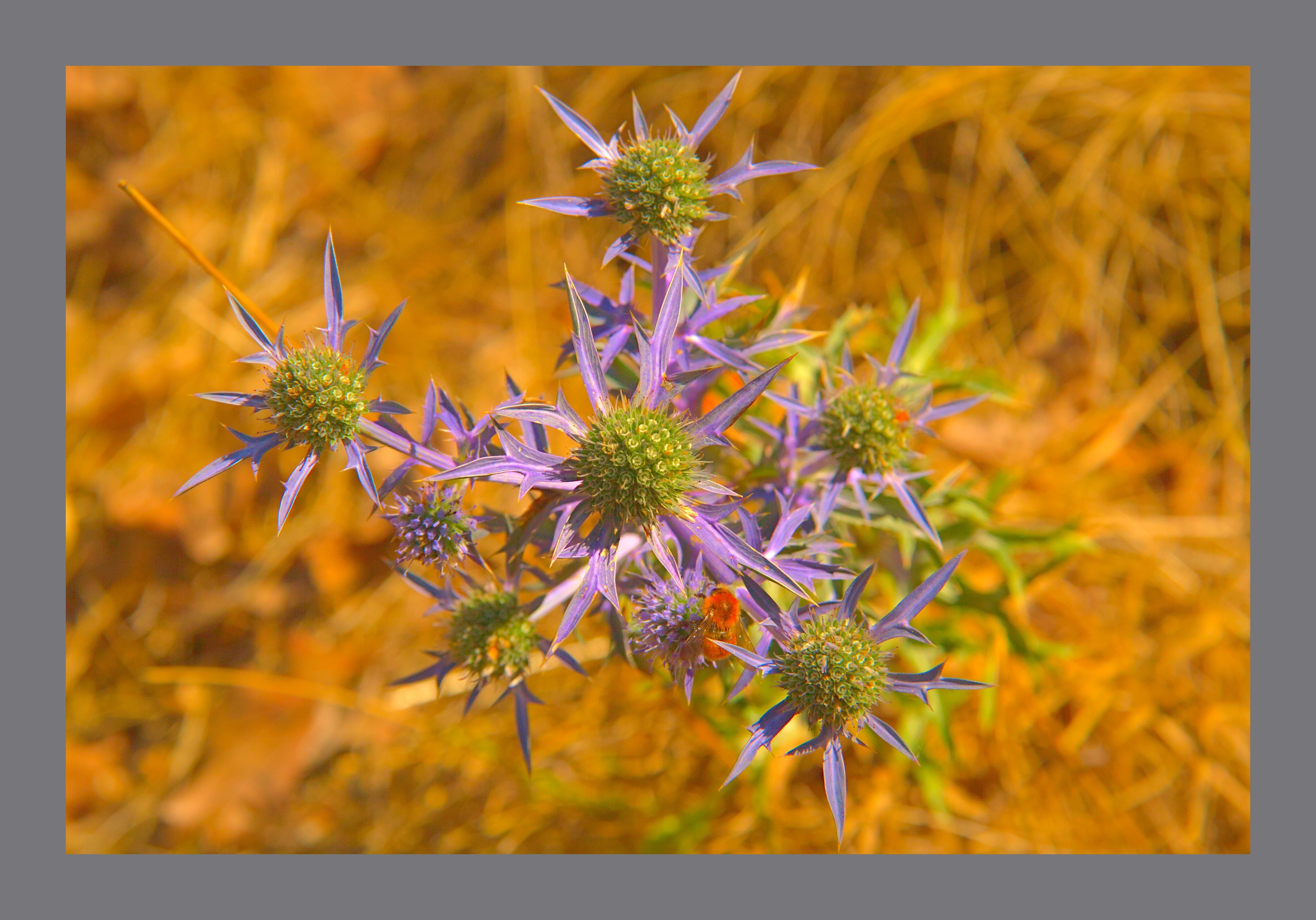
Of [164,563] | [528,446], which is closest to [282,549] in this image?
[164,563]

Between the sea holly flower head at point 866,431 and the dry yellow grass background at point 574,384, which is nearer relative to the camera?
the sea holly flower head at point 866,431

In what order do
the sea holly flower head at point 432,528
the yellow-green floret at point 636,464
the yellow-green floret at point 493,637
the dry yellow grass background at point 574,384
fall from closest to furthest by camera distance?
1. the yellow-green floret at point 636,464
2. the sea holly flower head at point 432,528
3. the yellow-green floret at point 493,637
4. the dry yellow grass background at point 574,384

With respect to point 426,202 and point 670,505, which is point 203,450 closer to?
point 426,202

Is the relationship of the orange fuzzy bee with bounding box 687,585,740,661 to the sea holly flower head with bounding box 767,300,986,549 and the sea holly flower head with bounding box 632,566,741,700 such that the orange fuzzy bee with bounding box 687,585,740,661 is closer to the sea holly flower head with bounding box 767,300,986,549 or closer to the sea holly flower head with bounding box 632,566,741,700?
the sea holly flower head with bounding box 632,566,741,700

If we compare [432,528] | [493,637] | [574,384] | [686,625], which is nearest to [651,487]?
[686,625]

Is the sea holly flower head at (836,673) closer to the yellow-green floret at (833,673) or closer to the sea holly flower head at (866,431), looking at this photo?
the yellow-green floret at (833,673)

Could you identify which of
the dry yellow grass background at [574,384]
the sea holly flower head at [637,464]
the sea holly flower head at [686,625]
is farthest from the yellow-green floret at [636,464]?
the dry yellow grass background at [574,384]

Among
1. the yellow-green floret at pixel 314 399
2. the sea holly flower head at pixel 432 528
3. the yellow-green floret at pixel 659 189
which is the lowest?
the sea holly flower head at pixel 432 528
